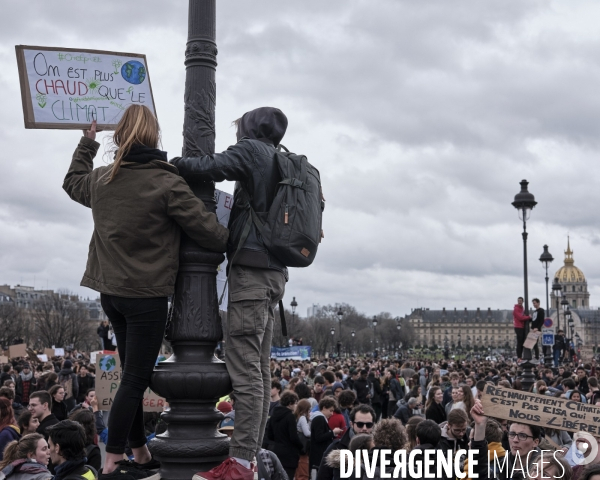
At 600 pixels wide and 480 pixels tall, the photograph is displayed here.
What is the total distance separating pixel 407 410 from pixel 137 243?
35.0 ft

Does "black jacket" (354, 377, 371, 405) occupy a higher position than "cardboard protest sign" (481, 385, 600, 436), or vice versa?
"cardboard protest sign" (481, 385, 600, 436)

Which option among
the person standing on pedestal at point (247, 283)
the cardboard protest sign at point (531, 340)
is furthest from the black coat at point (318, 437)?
the cardboard protest sign at point (531, 340)

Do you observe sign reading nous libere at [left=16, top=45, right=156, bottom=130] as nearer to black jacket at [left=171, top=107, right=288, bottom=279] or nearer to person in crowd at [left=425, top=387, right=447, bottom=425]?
black jacket at [left=171, top=107, right=288, bottom=279]

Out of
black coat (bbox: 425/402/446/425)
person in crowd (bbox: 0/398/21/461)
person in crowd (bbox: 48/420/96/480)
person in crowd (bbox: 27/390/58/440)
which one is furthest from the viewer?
black coat (bbox: 425/402/446/425)

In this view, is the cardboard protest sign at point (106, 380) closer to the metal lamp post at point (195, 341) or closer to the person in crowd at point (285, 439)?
the person in crowd at point (285, 439)

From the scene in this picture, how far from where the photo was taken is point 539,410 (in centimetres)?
616

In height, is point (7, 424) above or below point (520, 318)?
below

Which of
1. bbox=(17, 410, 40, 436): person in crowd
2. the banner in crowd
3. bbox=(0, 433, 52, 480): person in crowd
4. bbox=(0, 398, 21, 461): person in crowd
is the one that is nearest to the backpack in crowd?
bbox=(0, 433, 52, 480): person in crowd

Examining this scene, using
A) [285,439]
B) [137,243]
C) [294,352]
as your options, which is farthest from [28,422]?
[294,352]

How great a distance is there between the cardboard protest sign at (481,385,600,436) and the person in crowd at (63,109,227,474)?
8.47 feet

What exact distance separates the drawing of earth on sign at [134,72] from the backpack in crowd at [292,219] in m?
1.28

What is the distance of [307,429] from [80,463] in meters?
5.44

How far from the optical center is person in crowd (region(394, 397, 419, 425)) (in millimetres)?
13758

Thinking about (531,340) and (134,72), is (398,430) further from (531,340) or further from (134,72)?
(531,340)
